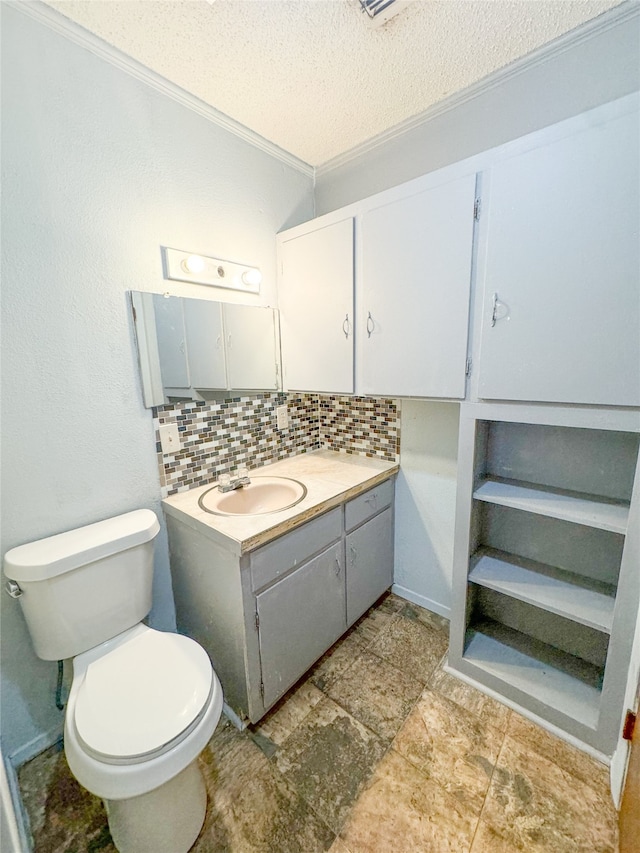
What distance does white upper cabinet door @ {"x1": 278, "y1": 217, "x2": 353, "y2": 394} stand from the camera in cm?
153

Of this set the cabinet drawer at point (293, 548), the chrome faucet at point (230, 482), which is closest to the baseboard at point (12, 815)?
A: the cabinet drawer at point (293, 548)

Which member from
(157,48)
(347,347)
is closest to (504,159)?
(347,347)

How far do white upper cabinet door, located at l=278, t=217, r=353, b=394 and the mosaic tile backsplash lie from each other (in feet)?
0.87

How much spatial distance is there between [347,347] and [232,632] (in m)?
1.26

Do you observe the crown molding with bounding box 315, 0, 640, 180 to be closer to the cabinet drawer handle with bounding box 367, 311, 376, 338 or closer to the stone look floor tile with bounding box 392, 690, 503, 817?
the cabinet drawer handle with bounding box 367, 311, 376, 338

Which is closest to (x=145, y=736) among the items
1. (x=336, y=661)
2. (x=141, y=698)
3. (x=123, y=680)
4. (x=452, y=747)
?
(x=141, y=698)

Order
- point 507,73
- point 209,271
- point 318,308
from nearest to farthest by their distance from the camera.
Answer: point 507,73 → point 209,271 → point 318,308

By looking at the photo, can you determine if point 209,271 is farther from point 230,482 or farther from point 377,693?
point 377,693

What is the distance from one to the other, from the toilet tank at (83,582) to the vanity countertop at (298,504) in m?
0.19

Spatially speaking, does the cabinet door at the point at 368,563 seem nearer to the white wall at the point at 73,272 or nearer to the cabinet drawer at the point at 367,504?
the cabinet drawer at the point at 367,504

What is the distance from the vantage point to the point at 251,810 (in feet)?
3.52

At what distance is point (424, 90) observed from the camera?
A: 4.48 feet

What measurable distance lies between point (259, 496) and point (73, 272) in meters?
1.15

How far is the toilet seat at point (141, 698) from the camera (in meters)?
0.84
